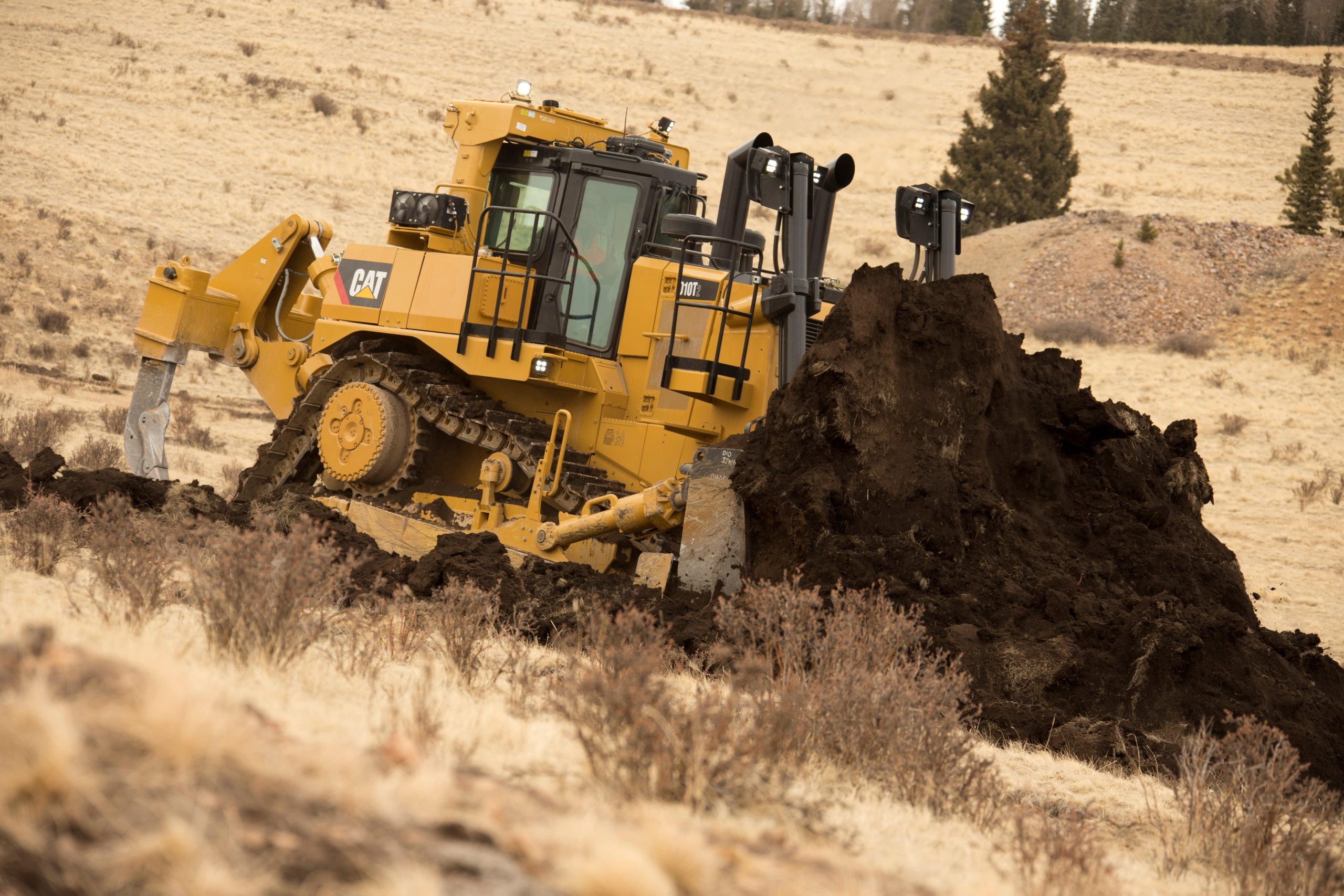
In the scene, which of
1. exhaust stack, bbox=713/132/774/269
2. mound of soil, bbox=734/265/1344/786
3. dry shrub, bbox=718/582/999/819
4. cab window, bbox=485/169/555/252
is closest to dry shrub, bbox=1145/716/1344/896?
dry shrub, bbox=718/582/999/819

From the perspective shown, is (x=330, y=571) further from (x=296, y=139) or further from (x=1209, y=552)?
(x=296, y=139)

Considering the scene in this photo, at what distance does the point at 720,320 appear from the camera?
9.40m

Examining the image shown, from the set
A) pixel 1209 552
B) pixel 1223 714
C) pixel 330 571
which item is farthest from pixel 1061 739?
pixel 330 571

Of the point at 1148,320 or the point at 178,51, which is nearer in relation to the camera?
the point at 1148,320

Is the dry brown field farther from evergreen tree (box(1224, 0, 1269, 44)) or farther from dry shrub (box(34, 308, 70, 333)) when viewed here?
evergreen tree (box(1224, 0, 1269, 44))

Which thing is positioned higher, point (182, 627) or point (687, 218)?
point (687, 218)

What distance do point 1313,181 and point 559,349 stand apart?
120 feet

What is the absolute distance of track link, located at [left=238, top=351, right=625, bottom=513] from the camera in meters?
9.66

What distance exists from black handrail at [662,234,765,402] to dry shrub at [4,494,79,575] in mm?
4232

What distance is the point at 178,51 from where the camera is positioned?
145 ft

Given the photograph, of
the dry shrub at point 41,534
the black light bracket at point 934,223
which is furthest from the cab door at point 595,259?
the dry shrub at point 41,534

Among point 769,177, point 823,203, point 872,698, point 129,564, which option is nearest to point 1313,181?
point 823,203

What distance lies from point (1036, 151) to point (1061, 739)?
36.5 m

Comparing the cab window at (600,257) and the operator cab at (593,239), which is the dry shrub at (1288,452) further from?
the cab window at (600,257)
